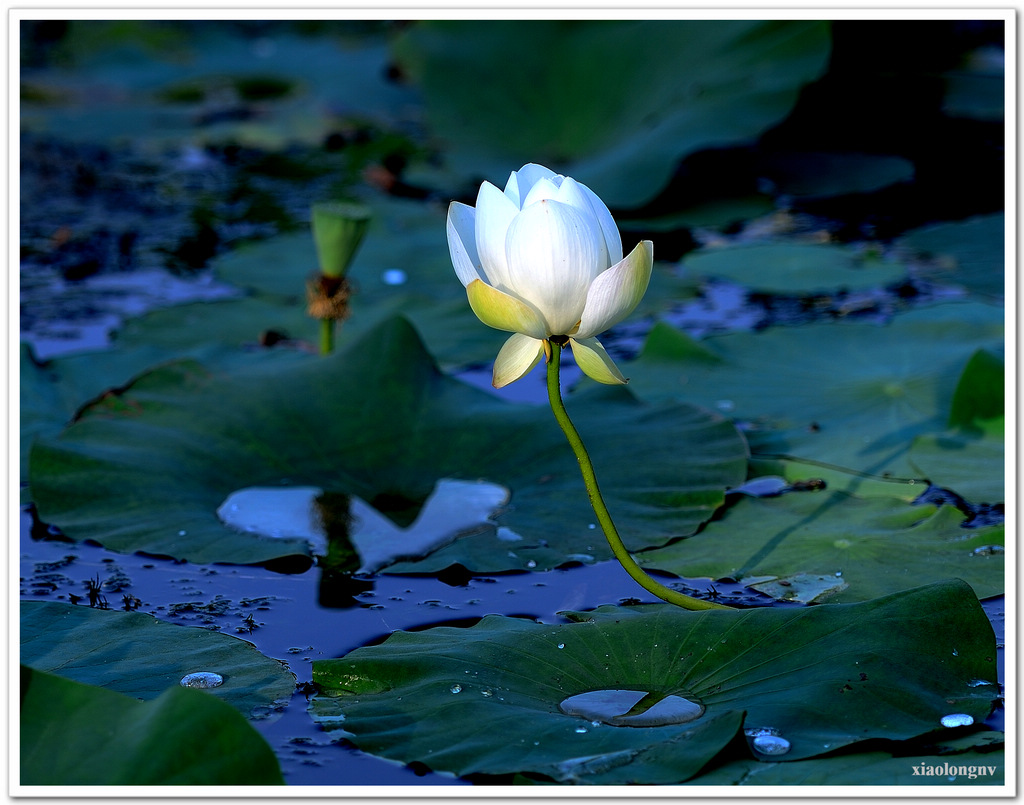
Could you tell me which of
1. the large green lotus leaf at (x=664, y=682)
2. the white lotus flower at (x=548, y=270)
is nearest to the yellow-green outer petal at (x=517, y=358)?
the white lotus flower at (x=548, y=270)

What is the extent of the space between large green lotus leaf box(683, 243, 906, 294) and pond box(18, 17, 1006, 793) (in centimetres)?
2

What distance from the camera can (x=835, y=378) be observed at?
2650 millimetres

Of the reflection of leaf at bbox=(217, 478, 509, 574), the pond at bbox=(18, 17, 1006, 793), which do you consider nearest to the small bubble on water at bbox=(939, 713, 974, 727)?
the pond at bbox=(18, 17, 1006, 793)

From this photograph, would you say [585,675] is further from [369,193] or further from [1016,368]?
[369,193]

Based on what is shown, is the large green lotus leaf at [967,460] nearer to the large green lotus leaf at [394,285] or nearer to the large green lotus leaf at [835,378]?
the large green lotus leaf at [835,378]

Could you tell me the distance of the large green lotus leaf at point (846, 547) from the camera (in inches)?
71.1

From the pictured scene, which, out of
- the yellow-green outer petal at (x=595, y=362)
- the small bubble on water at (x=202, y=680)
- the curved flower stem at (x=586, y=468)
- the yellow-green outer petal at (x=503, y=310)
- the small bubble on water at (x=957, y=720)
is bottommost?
the small bubble on water at (x=202, y=680)

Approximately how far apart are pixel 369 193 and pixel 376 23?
5.13 m

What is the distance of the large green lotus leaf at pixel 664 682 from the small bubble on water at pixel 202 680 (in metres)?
0.16

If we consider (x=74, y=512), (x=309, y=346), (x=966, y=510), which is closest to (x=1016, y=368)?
(x=966, y=510)

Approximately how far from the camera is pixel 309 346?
314 centimetres

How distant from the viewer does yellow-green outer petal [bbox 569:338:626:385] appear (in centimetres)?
141

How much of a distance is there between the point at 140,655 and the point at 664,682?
0.79m

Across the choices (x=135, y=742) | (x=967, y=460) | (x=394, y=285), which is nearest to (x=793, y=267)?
(x=394, y=285)
